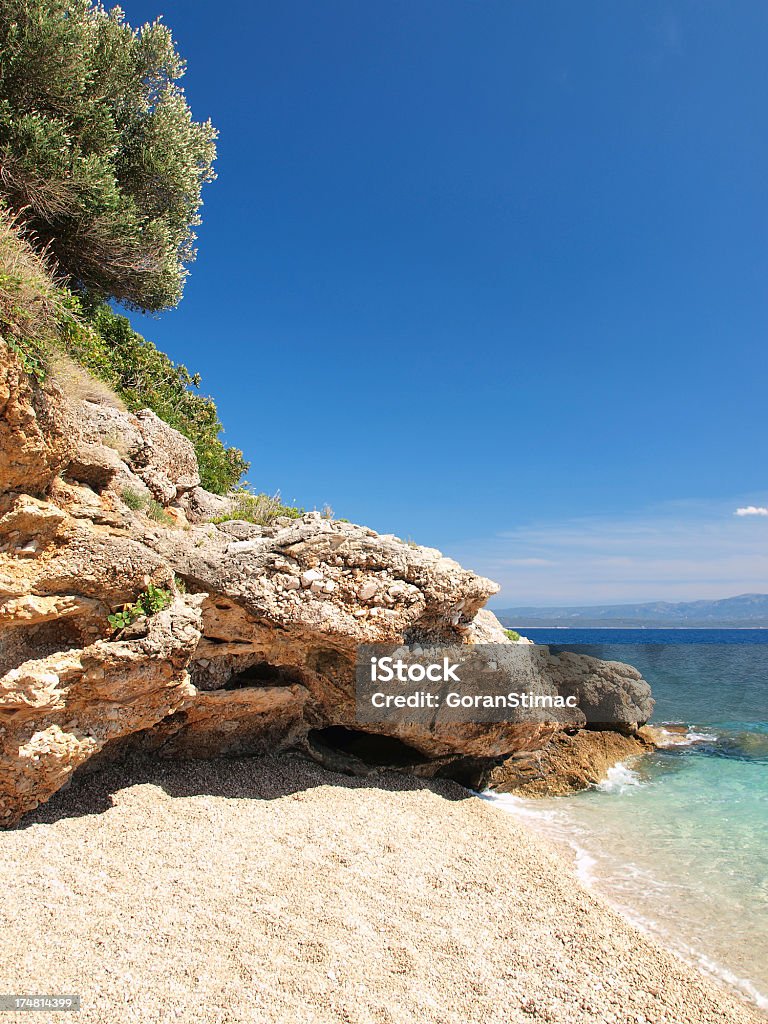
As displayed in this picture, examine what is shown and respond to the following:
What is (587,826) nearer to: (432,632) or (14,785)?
(432,632)

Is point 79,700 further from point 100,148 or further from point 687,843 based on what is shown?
point 100,148

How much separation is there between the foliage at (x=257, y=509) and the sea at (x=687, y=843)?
848cm

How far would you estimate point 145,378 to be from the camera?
14914mm

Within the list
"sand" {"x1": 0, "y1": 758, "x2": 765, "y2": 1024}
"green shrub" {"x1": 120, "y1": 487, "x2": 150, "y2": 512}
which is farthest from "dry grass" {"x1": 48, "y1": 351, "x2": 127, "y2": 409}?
"sand" {"x1": 0, "y1": 758, "x2": 765, "y2": 1024}

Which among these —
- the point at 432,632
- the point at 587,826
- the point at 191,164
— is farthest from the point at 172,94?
the point at 587,826

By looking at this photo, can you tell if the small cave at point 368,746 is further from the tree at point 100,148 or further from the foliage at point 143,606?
the tree at point 100,148

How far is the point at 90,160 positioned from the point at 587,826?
18.1 meters

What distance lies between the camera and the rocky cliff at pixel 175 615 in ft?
21.3

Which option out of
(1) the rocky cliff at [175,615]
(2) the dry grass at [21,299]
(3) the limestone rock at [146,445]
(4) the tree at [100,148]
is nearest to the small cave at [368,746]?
(1) the rocky cliff at [175,615]

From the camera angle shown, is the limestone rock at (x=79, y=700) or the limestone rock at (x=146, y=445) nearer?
the limestone rock at (x=79, y=700)

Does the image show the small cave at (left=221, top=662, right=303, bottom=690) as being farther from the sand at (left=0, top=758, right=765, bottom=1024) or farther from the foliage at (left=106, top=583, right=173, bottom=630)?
the foliage at (left=106, top=583, right=173, bottom=630)

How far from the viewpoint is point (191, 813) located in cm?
772

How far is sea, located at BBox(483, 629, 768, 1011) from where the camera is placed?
23.0ft

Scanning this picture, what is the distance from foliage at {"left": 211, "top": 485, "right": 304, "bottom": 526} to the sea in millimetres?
8482
